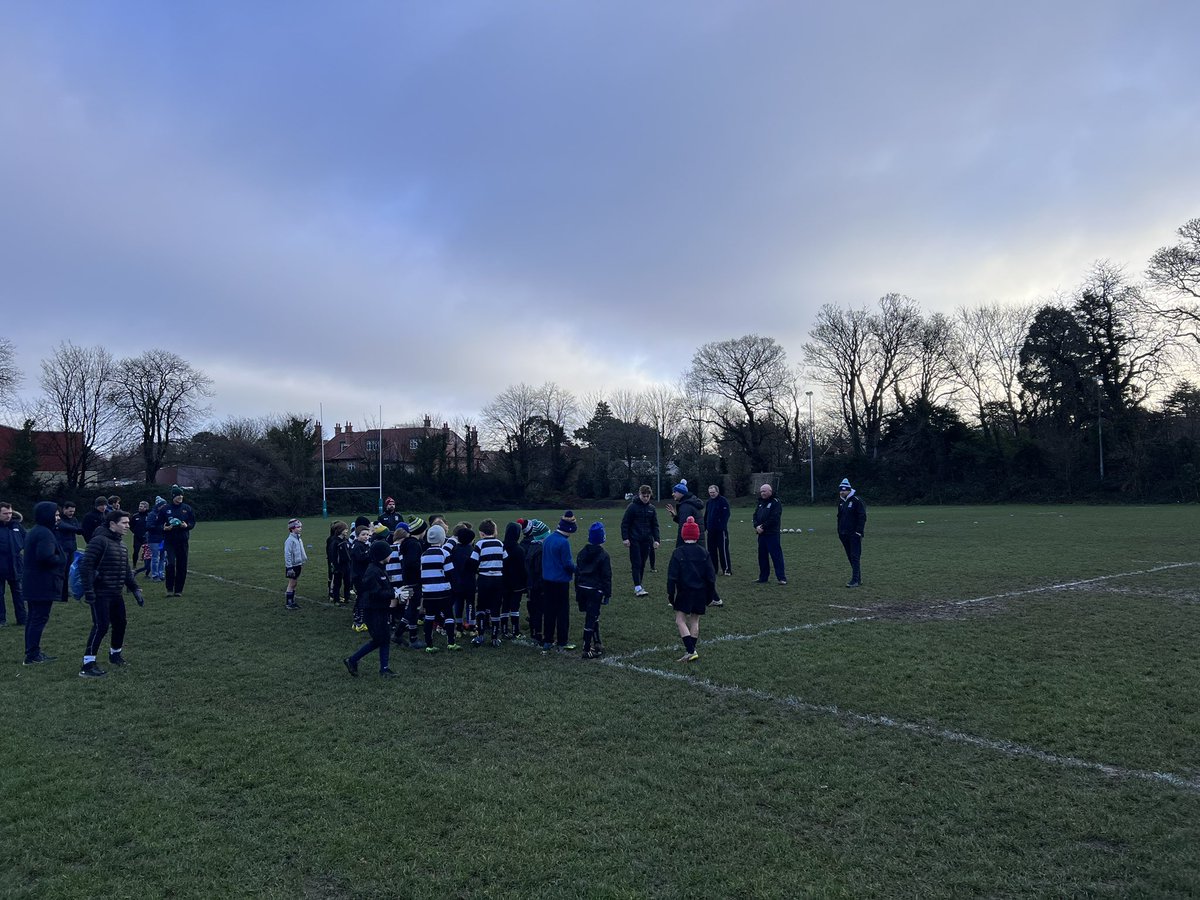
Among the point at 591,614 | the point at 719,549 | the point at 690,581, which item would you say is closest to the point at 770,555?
the point at 719,549

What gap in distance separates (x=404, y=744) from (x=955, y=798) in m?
4.11

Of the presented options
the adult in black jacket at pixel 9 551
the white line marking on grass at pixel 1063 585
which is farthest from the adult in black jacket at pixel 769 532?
the adult in black jacket at pixel 9 551

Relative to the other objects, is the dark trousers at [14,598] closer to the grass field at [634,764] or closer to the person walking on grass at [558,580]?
the grass field at [634,764]

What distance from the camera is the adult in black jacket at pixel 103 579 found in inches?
335

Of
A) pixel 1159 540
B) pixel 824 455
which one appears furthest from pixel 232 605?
pixel 824 455

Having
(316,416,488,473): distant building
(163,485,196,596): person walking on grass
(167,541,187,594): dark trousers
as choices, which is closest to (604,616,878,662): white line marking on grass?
(163,485,196,596): person walking on grass

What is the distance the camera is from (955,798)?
4.88 meters

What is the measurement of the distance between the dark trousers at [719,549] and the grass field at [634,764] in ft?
13.2

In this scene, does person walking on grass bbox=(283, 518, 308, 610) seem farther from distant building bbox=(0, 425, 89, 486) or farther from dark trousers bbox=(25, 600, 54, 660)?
distant building bbox=(0, 425, 89, 486)

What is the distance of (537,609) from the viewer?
10109 millimetres

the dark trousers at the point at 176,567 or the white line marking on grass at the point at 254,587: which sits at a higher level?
the dark trousers at the point at 176,567

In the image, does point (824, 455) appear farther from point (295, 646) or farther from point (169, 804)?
point (169, 804)

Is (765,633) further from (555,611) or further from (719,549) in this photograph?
(719,549)

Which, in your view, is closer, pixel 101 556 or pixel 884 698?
pixel 884 698
